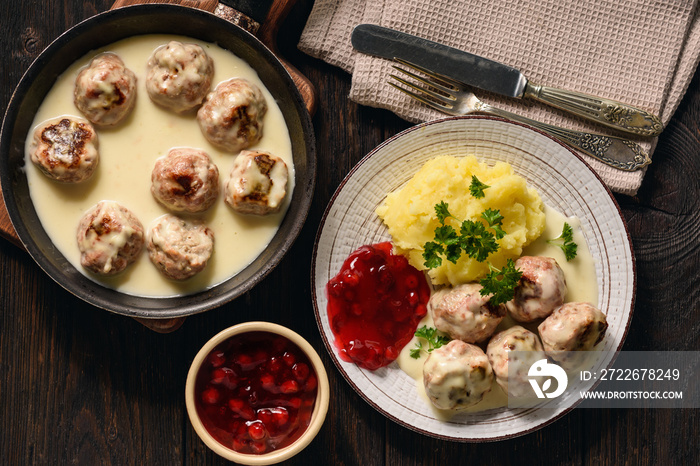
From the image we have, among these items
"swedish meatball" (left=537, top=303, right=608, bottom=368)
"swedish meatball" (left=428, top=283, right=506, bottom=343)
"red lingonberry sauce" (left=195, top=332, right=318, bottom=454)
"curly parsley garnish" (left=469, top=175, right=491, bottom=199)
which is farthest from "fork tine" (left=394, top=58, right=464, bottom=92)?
"red lingonberry sauce" (left=195, top=332, right=318, bottom=454)

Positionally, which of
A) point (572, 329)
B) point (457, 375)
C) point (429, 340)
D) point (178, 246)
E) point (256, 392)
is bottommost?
point (256, 392)

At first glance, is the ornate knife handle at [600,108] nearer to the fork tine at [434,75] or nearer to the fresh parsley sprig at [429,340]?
the fork tine at [434,75]

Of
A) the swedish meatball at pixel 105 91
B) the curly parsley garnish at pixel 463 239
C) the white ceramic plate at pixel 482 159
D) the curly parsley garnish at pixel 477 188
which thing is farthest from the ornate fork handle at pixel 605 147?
the swedish meatball at pixel 105 91

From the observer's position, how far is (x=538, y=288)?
2963 mm

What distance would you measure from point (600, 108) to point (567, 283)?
39.6 inches

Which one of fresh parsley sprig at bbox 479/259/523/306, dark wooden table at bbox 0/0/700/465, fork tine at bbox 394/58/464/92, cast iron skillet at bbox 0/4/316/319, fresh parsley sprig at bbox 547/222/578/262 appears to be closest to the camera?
cast iron skillet at bbox 0/4/316/319

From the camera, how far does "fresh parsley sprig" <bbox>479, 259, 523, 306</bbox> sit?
113 inches

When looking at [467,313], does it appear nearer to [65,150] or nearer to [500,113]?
[500,113]

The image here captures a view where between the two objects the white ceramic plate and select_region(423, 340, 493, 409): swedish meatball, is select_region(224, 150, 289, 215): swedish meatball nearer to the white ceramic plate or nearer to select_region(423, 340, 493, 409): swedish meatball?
the white ceramic plate

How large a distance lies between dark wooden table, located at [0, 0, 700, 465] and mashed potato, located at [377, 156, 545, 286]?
468 mm

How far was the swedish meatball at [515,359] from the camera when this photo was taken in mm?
2957

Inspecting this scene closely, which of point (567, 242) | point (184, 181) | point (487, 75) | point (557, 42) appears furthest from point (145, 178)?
point (557, 42)

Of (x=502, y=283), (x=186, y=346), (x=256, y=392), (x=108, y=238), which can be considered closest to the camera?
(x=108, y=238)

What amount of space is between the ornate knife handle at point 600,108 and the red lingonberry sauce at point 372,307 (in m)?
1.28
